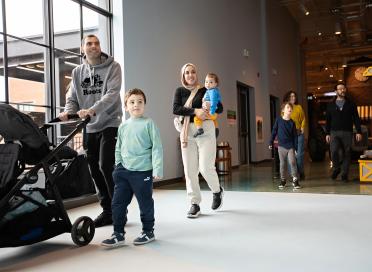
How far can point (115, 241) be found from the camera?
108 inches

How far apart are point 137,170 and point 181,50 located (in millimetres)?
5186

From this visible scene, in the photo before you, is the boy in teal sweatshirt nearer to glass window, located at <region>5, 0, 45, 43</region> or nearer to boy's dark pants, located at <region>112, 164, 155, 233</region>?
boy's dark pants, located at <region>112, 164, 155, 233</region>

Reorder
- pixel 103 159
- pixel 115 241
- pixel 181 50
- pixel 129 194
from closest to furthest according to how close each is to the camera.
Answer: pixel 115 241 → pixel 129 194 → pixel 103 159 → pixel 181 50

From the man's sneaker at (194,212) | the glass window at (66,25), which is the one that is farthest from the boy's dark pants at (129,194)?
the glass window at (66,25)

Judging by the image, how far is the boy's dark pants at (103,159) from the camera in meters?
3.25

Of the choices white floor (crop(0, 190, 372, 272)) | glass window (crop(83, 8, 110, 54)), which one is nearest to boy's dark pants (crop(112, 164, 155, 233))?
white floor (crop(0, 190, 372, 272))

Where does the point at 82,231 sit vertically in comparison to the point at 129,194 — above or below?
below

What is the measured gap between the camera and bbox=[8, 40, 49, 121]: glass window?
438 centimetres

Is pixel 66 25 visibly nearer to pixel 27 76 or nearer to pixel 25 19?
pixel 25 19

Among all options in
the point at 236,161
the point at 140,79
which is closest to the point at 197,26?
the point at 140,79

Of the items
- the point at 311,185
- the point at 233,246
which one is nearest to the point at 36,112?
the point at 233,246

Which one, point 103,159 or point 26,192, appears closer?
point 26,192

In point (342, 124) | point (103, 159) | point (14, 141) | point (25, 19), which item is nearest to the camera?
point (14, 141)

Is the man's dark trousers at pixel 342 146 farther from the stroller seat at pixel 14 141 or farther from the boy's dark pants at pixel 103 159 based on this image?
the stroller seat at pixel 14 141
